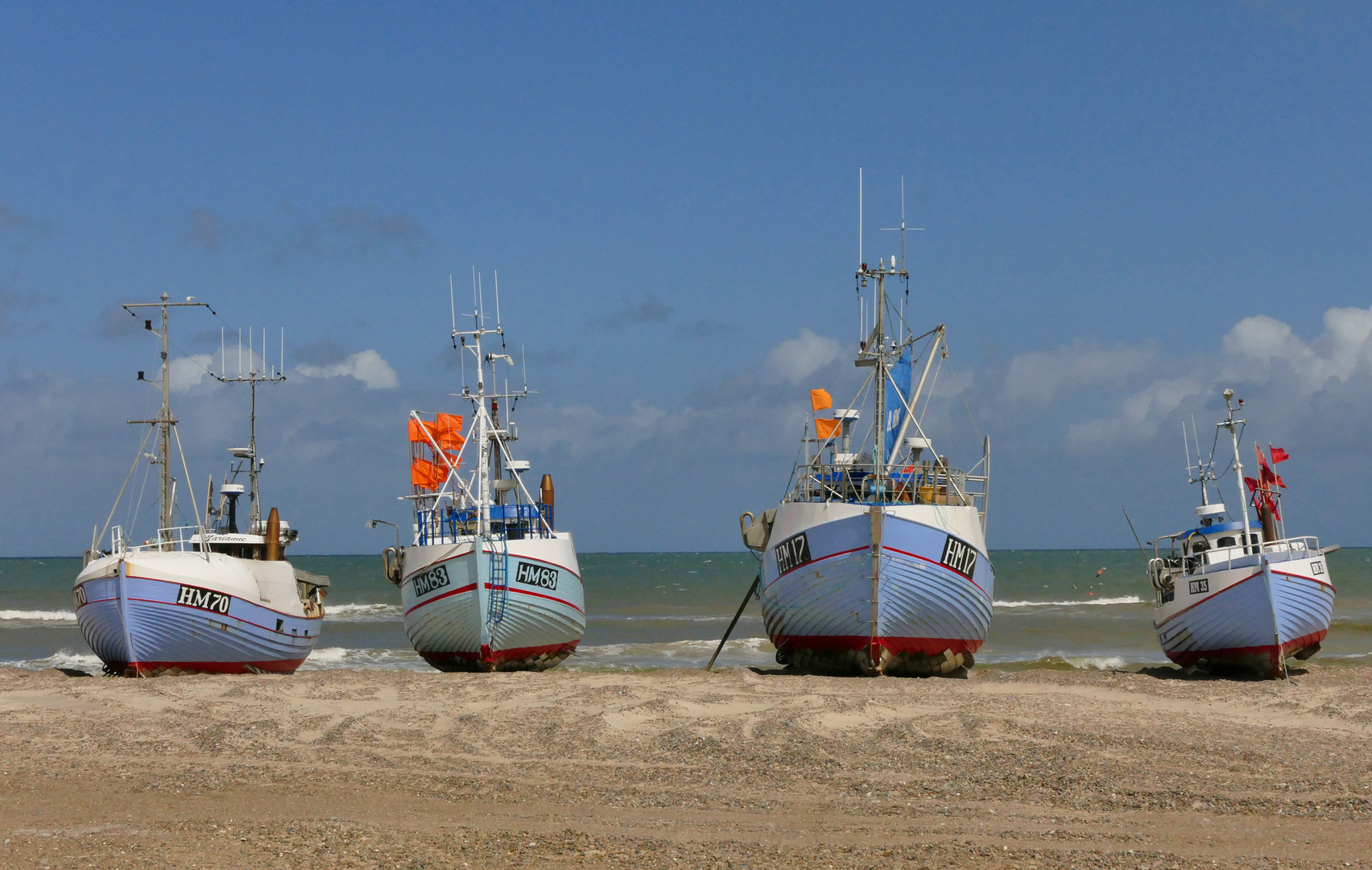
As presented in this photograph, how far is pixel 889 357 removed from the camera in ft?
83.3

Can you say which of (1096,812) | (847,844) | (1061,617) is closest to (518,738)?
(847,844)

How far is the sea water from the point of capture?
36.5m

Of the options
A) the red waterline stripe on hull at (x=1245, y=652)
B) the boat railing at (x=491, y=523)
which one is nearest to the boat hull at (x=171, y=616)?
the boat railing at (x=491, y=523)

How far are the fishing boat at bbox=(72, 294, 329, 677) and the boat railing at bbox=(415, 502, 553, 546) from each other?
3304 millimetres

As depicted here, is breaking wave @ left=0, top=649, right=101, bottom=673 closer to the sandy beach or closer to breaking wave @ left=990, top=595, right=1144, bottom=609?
the sandy beach

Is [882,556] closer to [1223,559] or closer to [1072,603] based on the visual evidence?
[1223,559]

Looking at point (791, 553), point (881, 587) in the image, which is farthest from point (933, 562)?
point (791, 553)

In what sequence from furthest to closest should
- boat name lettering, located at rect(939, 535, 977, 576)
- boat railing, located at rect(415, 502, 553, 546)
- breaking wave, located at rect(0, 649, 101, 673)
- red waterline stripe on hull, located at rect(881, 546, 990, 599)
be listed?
breaking wave, located at rect(0, 649, 101, 673)
boat railing, located at rect(415, 502, 553, 546)
boat name lettering, located at rect(939, 535, 977, 576)
red waterline stripe on hull, located at rect(881, 546, 990, 599)

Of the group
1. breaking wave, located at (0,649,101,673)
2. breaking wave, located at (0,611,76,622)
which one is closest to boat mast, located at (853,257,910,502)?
breaking wave, located at (0,649,101,673)

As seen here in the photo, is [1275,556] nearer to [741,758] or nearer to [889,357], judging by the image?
[889,357]

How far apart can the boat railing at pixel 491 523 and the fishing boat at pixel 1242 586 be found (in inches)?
548

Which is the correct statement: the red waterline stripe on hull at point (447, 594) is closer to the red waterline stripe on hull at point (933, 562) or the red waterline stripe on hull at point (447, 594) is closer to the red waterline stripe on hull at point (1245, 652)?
the red waterline stripe on hull at point (933, 562)

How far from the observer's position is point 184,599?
24109 mm

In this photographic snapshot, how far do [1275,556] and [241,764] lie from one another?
2018cm
